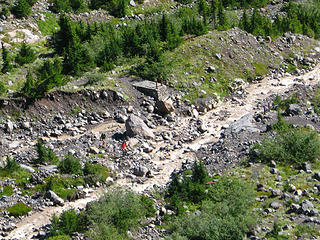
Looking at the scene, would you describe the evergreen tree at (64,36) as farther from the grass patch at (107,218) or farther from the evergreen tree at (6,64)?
the grass patch at (107,218)

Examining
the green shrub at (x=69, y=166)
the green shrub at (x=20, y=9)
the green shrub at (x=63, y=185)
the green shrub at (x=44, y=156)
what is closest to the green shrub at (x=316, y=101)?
the green shrub at (x=69, y=166)

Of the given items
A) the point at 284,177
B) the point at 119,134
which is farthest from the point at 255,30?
the point at 284,177

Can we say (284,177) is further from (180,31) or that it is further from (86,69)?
(180,31)

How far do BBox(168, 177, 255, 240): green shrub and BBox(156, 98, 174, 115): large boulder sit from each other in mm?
12443

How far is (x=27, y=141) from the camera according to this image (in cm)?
3019

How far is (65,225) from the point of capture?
68.6 feet

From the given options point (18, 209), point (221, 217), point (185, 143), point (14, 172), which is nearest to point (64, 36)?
point (185, 143)

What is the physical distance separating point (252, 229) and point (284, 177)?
5.40 metres

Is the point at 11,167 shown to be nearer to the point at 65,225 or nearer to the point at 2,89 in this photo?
the point at 65,225

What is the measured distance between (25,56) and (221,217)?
25.9 m

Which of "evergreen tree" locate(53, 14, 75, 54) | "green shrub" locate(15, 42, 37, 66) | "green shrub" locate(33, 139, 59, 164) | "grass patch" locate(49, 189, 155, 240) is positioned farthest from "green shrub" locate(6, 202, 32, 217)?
"evergreen tree" locate(53, 14, 75, 54)

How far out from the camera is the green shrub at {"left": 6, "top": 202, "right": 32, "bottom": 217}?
75.7 ft

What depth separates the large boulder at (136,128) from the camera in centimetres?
3088

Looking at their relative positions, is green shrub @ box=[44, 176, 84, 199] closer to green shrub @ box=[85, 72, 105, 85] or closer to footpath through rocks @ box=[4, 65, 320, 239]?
footpath through rocks @ box=[4, 65, 320, 239]
